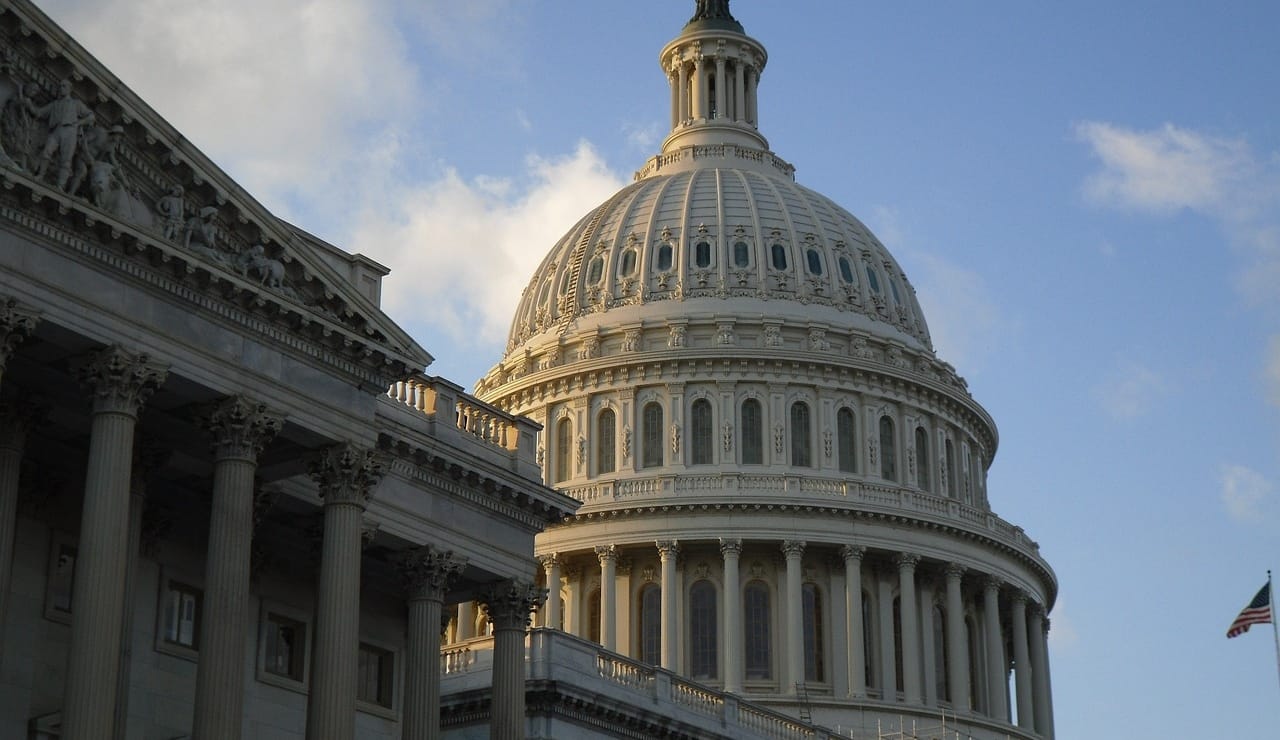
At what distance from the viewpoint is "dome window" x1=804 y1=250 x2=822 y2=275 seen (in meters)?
108

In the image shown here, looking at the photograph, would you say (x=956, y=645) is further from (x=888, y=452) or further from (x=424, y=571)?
(x=424, y=571)

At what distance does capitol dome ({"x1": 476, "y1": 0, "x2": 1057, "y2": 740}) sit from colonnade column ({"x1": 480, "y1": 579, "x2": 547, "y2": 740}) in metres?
44.5

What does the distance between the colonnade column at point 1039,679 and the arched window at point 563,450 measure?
24.2 metres

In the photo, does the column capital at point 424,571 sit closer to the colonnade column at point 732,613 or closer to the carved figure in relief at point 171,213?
the carved figure in relief at point 171,213

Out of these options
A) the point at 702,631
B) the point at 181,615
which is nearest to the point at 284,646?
the point at 181,615

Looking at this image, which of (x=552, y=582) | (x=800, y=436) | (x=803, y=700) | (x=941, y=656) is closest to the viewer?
(x=803, y=700)

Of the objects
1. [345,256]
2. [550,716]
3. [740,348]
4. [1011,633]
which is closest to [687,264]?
[740,348]

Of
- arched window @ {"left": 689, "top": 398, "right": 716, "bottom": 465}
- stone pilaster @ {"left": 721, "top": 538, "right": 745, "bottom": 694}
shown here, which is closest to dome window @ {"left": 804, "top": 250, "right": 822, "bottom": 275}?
arched window @ {"left": 689, "top": 398, "right": 716, "bottom": 465}

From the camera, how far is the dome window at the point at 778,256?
107125 mm

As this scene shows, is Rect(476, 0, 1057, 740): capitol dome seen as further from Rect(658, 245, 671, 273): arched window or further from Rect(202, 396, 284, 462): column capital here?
Rect(202, 396, 284, 462): column capital

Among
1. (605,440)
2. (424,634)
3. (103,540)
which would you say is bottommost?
(103,540)

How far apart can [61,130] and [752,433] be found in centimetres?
6617

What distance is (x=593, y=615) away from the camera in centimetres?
10100

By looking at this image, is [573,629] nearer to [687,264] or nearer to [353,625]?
[687,264]
